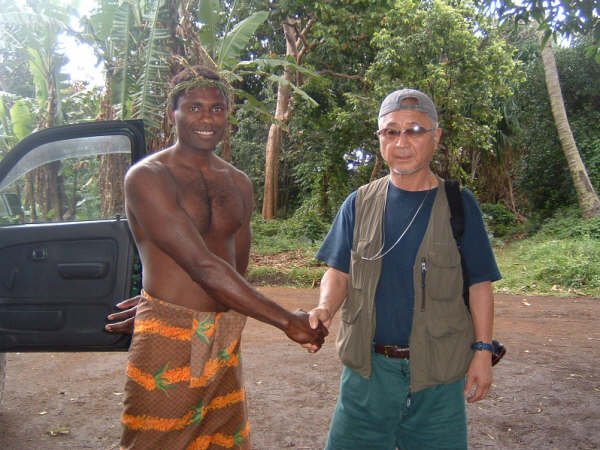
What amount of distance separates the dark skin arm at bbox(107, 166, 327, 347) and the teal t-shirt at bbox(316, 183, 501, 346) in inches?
16.8

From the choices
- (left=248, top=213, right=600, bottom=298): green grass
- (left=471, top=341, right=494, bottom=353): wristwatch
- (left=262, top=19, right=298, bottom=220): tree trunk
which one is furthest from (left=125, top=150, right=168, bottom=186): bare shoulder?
(left=262, top=19, right=298, bottom=220): tree trunk

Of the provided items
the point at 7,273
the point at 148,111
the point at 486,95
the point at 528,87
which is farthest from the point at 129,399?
the point at 528,87

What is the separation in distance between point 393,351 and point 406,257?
1.13 ft

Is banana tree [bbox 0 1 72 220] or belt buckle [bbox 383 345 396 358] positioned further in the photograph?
banana tree [bbox 0 1 72 220]

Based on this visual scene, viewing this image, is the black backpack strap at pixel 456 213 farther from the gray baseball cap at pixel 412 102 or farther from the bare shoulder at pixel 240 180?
the bare shoulder at pixel 240 180

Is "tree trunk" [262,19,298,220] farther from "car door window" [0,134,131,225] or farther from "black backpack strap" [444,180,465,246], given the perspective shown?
"black backpack strap" [444,180,465,246]

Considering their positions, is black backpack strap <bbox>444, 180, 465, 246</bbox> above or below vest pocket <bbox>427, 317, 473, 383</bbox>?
above

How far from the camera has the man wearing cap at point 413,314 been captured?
2.12 m

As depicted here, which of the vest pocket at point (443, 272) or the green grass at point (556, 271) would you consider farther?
the green grass at point (556, 271)

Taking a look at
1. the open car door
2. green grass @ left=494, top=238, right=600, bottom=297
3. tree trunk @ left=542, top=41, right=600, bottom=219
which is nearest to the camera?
the open car door

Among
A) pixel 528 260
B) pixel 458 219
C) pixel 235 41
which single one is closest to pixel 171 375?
pixel 458 219

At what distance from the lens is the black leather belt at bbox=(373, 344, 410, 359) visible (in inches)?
84.7

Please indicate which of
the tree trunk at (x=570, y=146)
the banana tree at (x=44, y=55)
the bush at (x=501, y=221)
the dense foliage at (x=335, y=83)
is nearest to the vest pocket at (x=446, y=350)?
the dense foliage at (x=335, y=83)

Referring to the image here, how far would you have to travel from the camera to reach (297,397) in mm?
4195
